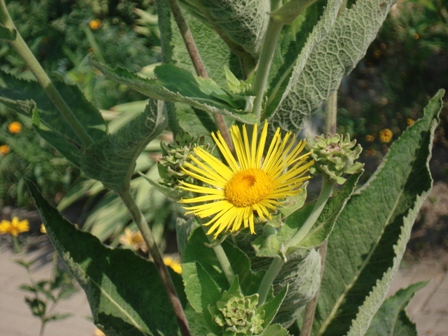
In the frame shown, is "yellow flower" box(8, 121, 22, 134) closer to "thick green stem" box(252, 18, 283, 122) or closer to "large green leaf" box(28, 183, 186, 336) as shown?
"large green leaf" box(28, 183, 186, 336)

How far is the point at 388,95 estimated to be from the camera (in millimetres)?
3832

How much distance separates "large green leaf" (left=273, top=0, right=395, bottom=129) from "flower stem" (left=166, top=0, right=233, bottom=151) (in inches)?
3.1

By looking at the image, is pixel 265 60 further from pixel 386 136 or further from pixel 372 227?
pixel 386 136

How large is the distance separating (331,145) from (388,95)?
10.9 ft

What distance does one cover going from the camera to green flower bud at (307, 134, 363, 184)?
2.06 feet

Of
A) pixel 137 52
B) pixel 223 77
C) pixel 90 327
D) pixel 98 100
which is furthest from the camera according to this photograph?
pixel 137 52

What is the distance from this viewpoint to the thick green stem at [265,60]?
605 mm

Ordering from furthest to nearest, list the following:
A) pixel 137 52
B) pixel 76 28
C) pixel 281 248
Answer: pixel 76 28 < pixel 137 52 < pixel 281 248

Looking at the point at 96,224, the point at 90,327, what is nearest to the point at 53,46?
Answer: the point at 96,224

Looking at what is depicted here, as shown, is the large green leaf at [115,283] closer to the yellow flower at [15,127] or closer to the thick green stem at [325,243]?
the thick green stem at [325,243]

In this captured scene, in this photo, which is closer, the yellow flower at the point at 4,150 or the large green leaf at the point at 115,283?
the large green leaf at the point at 115,283

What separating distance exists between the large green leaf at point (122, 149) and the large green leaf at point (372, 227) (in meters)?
0.32

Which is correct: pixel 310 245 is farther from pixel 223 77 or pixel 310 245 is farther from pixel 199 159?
pixel 223 77

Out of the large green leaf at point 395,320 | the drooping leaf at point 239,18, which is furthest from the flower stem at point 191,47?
the large green leaf at point 395,320
